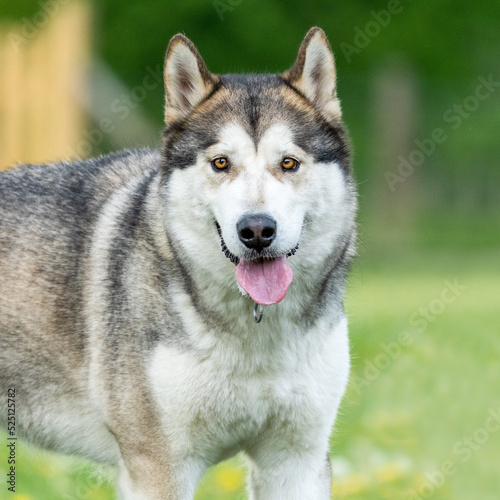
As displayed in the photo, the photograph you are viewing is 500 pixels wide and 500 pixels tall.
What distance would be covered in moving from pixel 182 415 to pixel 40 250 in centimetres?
101

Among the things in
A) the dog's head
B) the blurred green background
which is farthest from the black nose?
the blurred green background

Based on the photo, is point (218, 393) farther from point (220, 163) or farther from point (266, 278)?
point (220, 163)

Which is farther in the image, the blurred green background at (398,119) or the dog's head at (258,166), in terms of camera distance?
the blurred green background at (398,119)

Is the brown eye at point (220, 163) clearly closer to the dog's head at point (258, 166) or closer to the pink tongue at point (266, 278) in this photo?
the dog's head at point (258, 166)

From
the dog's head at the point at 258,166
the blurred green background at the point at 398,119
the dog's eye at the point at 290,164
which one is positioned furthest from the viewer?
the blurred green background at the point at 398,119

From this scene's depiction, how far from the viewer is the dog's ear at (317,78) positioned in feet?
12.2

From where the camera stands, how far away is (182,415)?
3656 mm

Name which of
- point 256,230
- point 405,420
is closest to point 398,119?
point 405,420

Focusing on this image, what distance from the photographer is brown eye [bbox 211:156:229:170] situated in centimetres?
353

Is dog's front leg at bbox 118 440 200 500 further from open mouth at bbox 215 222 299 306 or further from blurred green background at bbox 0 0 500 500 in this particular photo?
blurred green background at bbox 0 0 500 500

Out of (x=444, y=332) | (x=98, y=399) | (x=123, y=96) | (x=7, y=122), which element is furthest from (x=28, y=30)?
(x=98, y=399)

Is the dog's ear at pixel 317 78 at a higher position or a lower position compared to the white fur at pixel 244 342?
higher

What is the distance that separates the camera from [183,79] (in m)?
3.80

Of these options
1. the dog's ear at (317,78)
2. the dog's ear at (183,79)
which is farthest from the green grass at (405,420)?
the dog's ear at (183,79)
